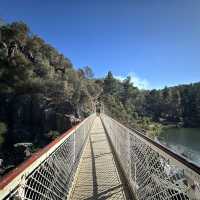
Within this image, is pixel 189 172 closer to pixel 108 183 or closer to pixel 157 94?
pixel 108 183

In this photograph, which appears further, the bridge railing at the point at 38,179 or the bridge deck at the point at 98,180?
the bridge deck at the point at 98,180

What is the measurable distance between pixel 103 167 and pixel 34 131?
98.1ft

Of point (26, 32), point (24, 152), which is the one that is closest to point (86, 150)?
point (24, 152)

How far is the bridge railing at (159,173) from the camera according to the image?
5.85ft

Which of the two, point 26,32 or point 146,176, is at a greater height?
point 26,32

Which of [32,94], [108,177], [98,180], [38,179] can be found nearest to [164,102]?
[32,94]

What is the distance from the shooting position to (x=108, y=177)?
16.0 feet

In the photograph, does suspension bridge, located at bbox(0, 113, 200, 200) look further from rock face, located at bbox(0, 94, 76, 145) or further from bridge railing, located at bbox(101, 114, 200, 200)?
rock face, located at bbox(0, 94, 76, 145)

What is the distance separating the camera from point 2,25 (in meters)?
44.2

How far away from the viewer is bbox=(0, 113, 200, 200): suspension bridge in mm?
1746

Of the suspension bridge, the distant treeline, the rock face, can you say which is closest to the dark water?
the rock face

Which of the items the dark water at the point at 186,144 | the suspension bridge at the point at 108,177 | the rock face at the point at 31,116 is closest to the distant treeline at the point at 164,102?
the dark water at the point at 186,144

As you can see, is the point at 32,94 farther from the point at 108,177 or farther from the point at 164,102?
the point at 164,102

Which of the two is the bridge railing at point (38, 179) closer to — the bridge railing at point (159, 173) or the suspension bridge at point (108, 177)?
the suspension bridge at point (108, 177)
